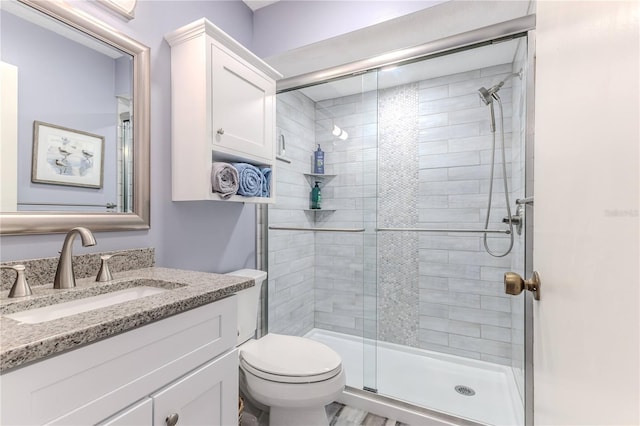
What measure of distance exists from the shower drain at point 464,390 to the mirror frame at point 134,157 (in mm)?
2013

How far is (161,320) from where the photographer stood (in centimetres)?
79

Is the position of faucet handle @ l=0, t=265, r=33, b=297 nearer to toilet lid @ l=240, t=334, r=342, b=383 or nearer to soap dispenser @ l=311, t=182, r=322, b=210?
toilet lid @ l=240, t=334, r=342, b=383

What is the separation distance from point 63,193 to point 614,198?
1.44 meters

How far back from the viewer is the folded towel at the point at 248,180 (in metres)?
1.48

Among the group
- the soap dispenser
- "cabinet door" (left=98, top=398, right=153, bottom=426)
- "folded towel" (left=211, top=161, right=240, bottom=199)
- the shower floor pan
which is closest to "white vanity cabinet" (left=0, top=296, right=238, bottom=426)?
"cabinet door" (left=98, top=398, right=153, bottom=426)

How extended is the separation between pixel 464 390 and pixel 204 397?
5.51 ft

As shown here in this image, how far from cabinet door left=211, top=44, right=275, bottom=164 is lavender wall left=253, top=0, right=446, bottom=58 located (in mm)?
373

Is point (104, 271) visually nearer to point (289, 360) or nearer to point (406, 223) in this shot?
point (289, 360)

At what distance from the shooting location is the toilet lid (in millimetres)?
1285

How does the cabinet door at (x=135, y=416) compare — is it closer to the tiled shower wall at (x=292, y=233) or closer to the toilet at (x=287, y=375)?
the toilet at (x=287, y=375)

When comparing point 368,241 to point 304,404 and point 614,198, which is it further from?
point 614,198

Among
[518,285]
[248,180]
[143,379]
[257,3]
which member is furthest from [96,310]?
[257,3]

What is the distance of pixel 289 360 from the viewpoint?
4.58 feet

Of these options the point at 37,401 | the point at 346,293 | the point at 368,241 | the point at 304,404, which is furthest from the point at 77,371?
the point at 346,293
